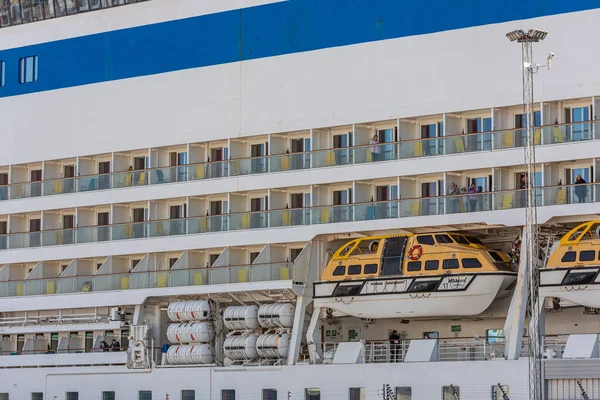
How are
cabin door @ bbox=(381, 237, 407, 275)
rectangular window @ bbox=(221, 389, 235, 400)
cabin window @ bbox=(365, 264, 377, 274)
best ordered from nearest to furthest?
cabin door @ bbox=(381, 237, 407, 275), cabin window @ bbox=(365, 264, 377, 274), rectangular window @ bbox=(221, 389, 235, 400)

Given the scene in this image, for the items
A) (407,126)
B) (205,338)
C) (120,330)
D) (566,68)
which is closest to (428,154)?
(407,126)

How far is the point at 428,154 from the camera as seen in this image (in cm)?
5019

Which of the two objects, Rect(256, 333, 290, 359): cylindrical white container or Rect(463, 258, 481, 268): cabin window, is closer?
Rect(463, 258, 481, 268): cabin window

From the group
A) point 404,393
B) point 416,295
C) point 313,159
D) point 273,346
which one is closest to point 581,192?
point 416,295

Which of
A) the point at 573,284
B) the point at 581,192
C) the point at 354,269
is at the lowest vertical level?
the point at 573,284

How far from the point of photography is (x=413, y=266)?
49.0 m

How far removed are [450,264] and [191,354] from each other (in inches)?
425

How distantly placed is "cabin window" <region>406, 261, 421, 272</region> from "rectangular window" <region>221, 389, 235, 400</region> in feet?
26.1

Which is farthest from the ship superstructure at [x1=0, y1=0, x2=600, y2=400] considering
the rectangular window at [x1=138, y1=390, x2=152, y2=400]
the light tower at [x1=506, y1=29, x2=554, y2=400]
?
the light tower at [x1=506, y1=29, x2=554, y2=400]

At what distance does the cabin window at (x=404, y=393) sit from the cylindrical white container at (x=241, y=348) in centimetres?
638

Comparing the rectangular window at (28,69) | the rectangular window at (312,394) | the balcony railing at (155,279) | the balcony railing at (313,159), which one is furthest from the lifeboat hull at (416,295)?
the rectangular window at (28,69)

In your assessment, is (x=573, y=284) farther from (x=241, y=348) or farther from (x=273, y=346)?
(x=241, y=348)

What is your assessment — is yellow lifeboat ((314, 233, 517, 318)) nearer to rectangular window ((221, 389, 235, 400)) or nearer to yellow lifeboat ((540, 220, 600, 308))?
yellow lifeboat ((540, 220, 600, 308))

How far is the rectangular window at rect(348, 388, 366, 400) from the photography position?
49.1m
